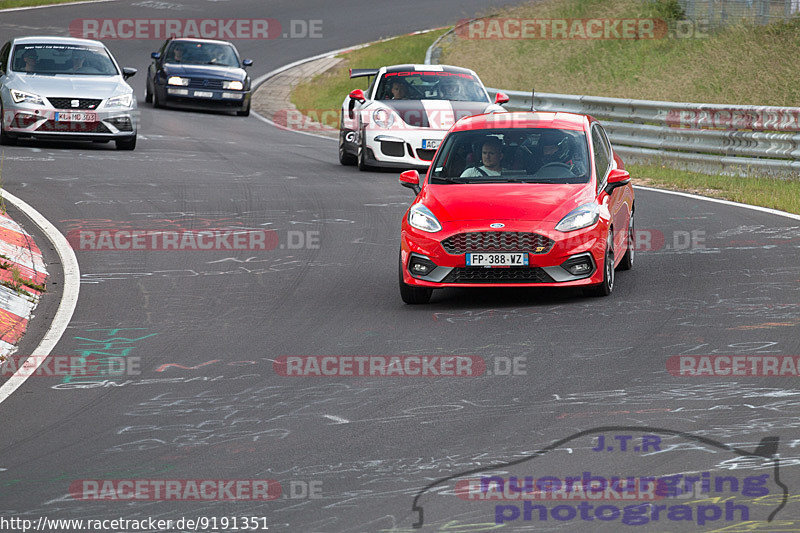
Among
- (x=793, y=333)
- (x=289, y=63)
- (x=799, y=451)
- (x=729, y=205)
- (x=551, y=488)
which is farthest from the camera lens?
(x=289, y=63)

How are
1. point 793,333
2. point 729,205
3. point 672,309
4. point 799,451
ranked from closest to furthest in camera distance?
point 799,451 → point 793,333 → point 672,309 → point 729,205

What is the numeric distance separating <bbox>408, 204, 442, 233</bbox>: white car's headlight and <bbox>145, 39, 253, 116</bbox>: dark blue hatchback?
19.9 meters

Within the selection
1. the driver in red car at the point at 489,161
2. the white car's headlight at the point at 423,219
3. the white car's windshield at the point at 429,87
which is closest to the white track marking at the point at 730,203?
the white car's windshield at the point at 429,87

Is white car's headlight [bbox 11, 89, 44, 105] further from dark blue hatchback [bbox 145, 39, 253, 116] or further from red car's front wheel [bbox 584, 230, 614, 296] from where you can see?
red car's front wheel [bbox 584, 230, 614, 296]

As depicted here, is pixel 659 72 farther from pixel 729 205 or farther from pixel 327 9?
pixel 327 9

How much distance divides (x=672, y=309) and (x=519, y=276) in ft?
4.09

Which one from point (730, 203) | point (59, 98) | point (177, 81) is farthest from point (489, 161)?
point (177, 81)

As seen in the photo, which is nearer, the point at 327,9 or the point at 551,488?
the point at 551,488

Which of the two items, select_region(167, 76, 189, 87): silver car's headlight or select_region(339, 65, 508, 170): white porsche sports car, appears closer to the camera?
select_region(339, 65, 508, 170): white porsche sports car

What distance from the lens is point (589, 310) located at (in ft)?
33.9

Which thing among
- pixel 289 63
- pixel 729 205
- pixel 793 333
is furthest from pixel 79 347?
pixel 289 63

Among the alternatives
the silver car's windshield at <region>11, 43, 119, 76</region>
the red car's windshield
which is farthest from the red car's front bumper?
the silver car's windshield at <region>11, 43, 119, 76</region>

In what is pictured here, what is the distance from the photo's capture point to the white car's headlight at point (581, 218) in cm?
1059

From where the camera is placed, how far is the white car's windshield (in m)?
20.3
